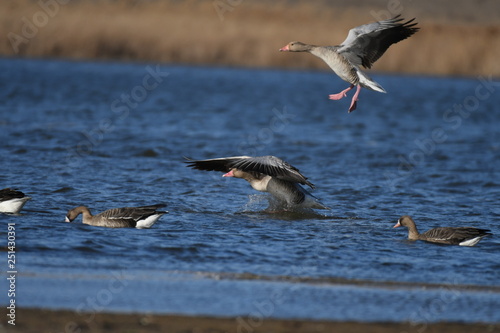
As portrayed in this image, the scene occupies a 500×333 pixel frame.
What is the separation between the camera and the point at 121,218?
10766 millimetres

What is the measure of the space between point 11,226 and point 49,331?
4.42 metres

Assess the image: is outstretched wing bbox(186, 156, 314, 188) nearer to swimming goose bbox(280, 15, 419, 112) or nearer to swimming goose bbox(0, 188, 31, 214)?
swimming goose bbox(280, 15, 419, 112)

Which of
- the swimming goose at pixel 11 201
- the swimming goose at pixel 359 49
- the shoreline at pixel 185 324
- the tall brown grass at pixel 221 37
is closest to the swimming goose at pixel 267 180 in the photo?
the swimming goose at pixel 359 49

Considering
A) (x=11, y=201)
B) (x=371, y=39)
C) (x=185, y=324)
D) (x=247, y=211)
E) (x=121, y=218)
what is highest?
(x=371, y=39)

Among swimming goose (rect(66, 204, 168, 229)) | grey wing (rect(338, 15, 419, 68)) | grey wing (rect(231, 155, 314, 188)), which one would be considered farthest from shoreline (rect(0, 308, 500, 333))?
grey wing (rect(338, 15, 419, 68))

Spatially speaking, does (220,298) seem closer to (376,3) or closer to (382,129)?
(382,129)

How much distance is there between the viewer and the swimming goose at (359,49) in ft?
40.8

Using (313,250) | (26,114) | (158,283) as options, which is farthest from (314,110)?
(158,283)

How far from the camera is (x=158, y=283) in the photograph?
796cm

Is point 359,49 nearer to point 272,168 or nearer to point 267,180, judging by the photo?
point 272,168

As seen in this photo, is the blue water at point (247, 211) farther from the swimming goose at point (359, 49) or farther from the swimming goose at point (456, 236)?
the swimming goose at point (359, 49)

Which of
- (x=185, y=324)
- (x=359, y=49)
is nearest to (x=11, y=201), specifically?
(x=185, y=324)

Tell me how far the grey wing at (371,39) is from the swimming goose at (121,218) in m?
4.04

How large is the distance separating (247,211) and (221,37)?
36564 millimetres
